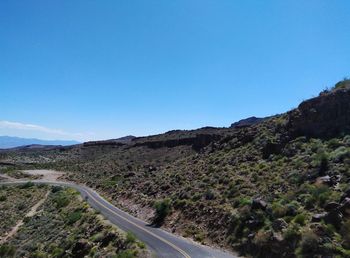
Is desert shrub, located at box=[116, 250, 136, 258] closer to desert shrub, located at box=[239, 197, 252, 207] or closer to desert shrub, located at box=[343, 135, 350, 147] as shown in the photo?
desert shrub, located at box=[239, 197, 252, 207]

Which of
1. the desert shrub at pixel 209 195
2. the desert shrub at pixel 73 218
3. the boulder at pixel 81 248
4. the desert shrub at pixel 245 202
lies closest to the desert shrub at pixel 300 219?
the desert shrub at pixel 245 202

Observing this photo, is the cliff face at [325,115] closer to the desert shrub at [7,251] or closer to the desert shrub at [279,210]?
the desert shrub at [279,210]

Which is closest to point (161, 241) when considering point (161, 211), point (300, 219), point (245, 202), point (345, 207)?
point (245, 202)

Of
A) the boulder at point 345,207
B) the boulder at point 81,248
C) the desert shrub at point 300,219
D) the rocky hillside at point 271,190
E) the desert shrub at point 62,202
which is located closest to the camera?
the boulder at point 345,207

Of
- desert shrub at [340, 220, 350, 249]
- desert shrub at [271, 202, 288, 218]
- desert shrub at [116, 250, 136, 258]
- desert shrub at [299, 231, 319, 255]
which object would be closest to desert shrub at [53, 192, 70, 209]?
desert shrub at [116, 250, 136, 258]

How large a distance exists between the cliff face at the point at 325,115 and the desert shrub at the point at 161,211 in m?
15.0

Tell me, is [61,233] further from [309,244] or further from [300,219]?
[309,244]

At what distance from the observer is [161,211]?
35469 millimetres

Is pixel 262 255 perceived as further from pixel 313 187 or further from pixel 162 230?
pixel 162 230

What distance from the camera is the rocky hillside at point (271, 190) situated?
67.1 ft

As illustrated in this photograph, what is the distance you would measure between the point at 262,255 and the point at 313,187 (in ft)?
20.3

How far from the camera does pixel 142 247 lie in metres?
23.8

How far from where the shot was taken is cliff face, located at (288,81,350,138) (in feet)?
120

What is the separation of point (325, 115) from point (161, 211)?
18948 mm
